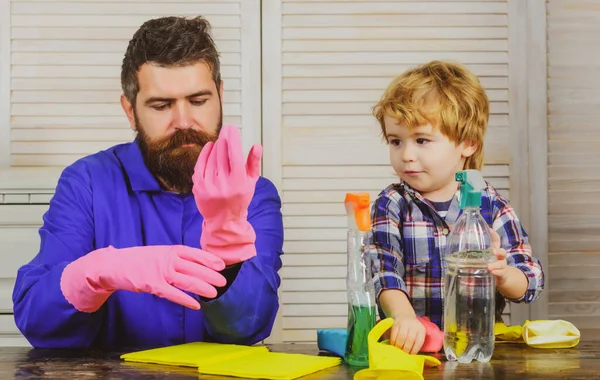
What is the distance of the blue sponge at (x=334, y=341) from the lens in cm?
128

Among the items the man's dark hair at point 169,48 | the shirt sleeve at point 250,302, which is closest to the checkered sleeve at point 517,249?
the shirt sleeve at point 250,302

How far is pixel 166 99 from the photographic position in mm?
1763

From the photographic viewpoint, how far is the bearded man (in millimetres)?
1285

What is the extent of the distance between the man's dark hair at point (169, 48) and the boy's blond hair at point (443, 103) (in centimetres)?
41

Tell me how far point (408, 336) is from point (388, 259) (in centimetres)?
26

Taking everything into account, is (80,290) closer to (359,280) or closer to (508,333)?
(359,280)

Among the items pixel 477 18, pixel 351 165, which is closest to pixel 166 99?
pixel 351 165

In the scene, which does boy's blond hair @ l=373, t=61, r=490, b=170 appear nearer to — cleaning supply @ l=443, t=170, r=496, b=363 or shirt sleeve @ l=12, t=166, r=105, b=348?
cleaning supply @ l=443, t=170, r=496, b=363

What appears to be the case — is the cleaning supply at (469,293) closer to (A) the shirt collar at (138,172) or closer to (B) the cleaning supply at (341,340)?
(B) the cleaning supply at (341,340)

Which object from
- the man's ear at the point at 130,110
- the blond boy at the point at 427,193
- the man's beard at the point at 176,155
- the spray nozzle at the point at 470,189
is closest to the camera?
the spray nozzle at the point at 470,189

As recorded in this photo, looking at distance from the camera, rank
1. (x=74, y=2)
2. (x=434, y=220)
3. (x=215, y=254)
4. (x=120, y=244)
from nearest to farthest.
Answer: (x=215, y=254) < (x=434, y=220) < (x=120, y=244) < (x=74, y=2)

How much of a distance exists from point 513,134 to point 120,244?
1.44m

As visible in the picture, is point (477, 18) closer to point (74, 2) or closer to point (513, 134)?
point (513, 134)

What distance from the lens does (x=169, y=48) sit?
5.82 ft
